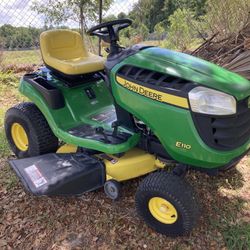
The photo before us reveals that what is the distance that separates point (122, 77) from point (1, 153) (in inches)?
68.6

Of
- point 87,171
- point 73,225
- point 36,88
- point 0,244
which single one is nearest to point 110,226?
point 73,225

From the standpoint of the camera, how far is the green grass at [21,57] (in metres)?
6.57

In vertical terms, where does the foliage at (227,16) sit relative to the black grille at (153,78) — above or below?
below

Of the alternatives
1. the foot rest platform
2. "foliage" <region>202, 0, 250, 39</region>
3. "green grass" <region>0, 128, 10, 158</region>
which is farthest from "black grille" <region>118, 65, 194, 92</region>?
"foliage" <region>202, 0, 250, 39</region>

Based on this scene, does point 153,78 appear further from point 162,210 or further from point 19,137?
point 19,137

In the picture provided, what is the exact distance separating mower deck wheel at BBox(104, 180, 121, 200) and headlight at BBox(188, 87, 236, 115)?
0.83m

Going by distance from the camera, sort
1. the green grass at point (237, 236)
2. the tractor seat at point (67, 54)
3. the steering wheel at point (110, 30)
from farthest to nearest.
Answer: the tractor seat at point (67, 54)
the steering wheel at point (110, 30)
the green grass at point (237, 236)

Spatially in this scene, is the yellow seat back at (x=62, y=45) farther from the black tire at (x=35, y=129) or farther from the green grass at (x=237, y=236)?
the green grass at (x=237, y=236)

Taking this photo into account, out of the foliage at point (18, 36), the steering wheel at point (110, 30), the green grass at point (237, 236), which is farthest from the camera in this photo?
the foliage at point (18, 36)

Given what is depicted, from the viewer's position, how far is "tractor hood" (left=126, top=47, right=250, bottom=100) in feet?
5.87

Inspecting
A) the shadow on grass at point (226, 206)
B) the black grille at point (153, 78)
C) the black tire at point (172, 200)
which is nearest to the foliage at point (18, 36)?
the black grille at point (153, 78)

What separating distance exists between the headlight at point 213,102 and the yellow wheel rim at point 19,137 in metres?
1.73

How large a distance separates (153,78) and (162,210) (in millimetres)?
813

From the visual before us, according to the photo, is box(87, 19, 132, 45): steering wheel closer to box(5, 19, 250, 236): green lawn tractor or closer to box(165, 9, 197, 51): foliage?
box(5, 19, 250, 236): green lawn tractor
